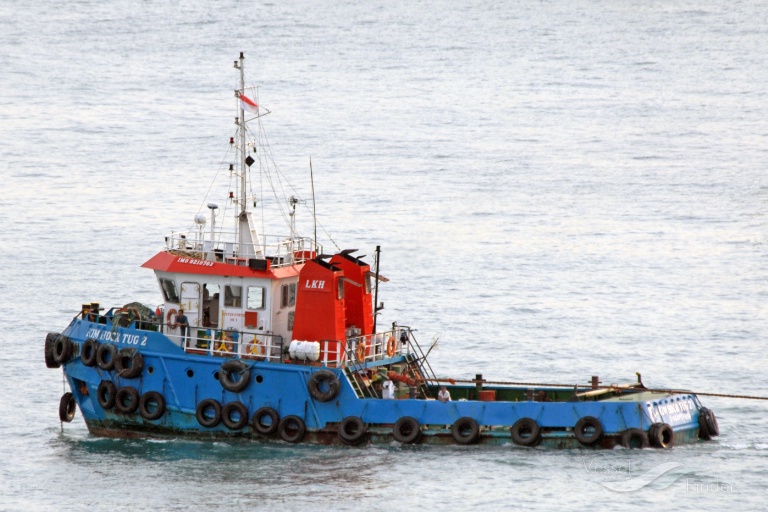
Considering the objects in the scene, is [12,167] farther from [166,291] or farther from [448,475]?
[448,475]

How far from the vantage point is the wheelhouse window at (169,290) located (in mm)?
30469

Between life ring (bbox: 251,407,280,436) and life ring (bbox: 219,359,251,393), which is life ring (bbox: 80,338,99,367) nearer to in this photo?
life ring (bbox: 219,359,251,393)

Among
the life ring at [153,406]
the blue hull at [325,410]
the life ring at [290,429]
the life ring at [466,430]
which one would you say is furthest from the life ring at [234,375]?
the life ring at [466,430]

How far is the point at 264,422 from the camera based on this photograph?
2912cm

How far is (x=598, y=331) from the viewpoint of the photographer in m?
41.9

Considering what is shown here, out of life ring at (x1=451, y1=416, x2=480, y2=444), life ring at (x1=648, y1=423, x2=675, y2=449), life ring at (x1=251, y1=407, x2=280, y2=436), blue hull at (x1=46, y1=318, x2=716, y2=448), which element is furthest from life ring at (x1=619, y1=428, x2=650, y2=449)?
life ring at (x1=251, y1=407, x2=280, y2=436)

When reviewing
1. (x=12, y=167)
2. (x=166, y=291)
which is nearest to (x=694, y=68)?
(x=12, y=167)

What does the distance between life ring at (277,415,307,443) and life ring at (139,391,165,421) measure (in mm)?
2562

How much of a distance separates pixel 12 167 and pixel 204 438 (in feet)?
120

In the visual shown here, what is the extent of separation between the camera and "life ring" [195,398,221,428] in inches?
1150

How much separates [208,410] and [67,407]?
4.03 m

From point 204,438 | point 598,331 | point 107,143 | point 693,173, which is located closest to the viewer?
point 204,438

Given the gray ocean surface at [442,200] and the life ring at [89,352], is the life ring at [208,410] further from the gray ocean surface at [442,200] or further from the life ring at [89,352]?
the life ring at [89,352]

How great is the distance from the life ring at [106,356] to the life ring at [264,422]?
10.9ft
